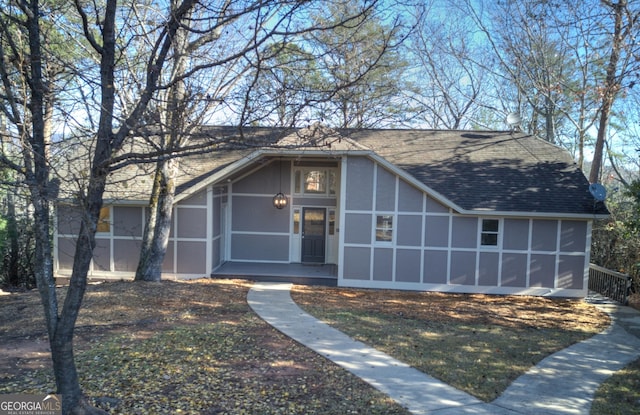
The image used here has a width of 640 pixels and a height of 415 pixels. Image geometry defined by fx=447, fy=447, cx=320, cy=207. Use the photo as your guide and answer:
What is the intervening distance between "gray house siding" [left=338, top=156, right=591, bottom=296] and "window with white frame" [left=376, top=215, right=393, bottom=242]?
95 millimetres

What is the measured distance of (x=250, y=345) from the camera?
757cm

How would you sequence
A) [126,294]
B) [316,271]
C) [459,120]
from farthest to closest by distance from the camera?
1. [459,120]
2. [316,271]
3. [126,294]

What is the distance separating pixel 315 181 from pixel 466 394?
10.6m

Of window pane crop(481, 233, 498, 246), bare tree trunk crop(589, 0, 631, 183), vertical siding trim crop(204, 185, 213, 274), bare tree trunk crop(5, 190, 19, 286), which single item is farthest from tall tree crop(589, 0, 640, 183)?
bare tree trunk crop(5, 190, 19, 286)

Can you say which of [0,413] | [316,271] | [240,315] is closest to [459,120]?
[316,271]

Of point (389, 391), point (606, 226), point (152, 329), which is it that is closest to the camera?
point (389, 391)

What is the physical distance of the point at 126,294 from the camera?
10.6m

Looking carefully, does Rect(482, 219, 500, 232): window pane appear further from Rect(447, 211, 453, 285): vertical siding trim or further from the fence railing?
the fence railing

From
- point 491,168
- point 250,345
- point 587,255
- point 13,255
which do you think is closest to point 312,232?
point 491,168

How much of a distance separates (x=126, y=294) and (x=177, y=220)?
12.0 feet

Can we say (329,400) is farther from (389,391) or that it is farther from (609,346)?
(609,346)

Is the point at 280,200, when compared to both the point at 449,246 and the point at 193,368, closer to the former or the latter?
the point at 449,246

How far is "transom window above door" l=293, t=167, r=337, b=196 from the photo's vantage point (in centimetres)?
1584
